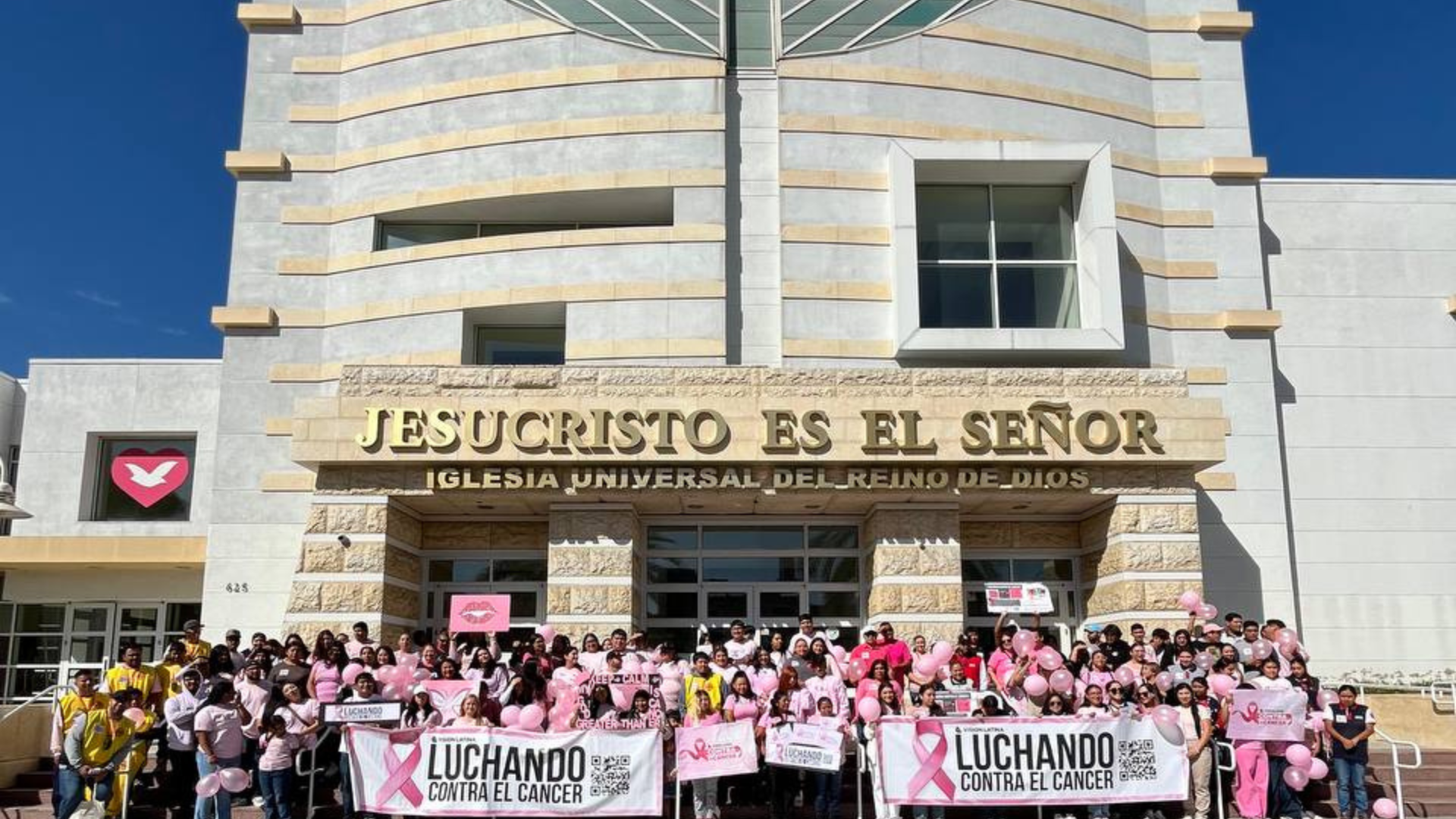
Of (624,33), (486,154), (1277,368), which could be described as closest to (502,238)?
(486,154)

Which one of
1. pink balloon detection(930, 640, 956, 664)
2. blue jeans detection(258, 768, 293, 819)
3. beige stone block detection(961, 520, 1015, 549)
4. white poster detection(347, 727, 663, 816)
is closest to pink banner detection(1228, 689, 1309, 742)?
pink balloon detection(930, 640, 956, 664)

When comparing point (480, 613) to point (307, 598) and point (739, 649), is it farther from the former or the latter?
point (739, 649)

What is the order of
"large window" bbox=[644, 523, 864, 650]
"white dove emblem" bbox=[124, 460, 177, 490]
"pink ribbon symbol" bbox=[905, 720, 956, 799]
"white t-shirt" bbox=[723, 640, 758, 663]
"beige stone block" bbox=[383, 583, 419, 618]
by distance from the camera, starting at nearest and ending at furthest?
"pink ribbon symbol" bbox=[905, 720, 956, 799], "white t-shirt" bbox=[723, 640, 758, 663], "beige stone block" bbox=[383, 583, 419, 618], "large window" bbox=[644, 523, 864, 650], "white dove emblem" bbox=[124, 460, 177, 490]

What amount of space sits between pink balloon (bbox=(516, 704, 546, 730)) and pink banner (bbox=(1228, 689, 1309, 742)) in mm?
7883

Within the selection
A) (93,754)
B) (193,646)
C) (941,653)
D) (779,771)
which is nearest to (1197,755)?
(941,653)

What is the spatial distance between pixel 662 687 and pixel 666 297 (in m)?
9.48

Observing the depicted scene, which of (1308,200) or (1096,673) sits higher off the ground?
(1308,200)

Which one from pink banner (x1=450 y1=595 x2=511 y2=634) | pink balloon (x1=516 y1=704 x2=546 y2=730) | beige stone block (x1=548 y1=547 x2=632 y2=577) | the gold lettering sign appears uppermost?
the gold lettering sign

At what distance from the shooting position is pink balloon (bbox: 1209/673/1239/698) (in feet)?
45.2

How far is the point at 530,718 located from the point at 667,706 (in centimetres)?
180

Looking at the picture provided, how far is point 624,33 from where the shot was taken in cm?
2369

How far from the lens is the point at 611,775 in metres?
12.8

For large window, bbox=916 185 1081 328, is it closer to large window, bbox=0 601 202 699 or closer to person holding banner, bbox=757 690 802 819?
person holding banner, bbox=757 690 802 819

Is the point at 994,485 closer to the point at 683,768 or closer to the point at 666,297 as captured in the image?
the point at 666,297
